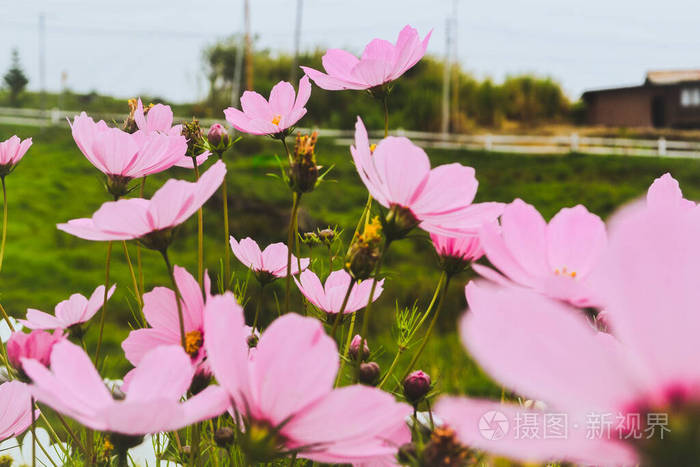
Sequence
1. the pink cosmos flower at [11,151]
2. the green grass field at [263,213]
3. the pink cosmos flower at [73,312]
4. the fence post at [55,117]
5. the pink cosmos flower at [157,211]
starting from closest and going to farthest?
the pink cosmos flower at [157,211]
the pink cosmos flower at [73,312]
the pink cosmos flower at [11,151]
the green grass field at [263,213]
the fence post at [55,117]

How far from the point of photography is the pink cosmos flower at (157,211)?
0.82 feet

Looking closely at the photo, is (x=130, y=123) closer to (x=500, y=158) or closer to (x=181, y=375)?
(x=181, y=375)

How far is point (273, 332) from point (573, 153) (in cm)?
947

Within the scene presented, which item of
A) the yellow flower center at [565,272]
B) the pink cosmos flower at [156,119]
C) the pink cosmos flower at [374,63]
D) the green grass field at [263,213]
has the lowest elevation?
the green grass field at [263,213]

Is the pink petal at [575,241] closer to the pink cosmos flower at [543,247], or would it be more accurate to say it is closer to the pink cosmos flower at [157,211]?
the pink cosmos flower at [543,247]

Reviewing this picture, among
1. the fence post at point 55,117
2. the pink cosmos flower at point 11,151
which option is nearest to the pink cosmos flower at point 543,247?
the pink cosmos flower at point 11,151

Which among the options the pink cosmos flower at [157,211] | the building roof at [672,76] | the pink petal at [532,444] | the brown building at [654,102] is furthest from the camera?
the brown building at [654,102]

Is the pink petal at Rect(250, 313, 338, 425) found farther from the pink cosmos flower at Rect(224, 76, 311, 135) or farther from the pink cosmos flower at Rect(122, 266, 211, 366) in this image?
the pink cosmos flower at Rect(224, 76, 311, 135)

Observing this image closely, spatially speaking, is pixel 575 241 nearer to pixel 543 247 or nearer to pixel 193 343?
pixel 543 247

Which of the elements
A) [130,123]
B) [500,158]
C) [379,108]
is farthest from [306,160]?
[379,108]

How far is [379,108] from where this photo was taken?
11.3 metres

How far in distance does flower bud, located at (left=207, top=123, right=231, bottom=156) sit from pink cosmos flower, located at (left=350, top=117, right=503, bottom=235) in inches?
7.4

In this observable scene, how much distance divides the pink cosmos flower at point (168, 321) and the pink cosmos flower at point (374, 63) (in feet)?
0.63

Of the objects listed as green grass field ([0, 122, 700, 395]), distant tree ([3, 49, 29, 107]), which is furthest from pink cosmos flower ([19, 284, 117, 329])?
distant tree ([3, 49, 29, 107])
